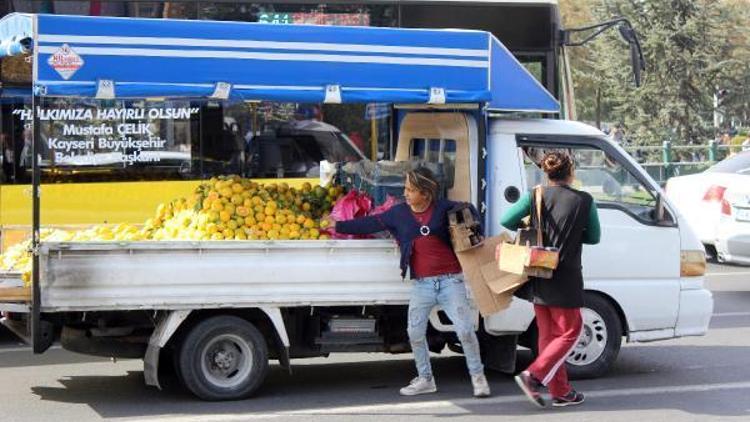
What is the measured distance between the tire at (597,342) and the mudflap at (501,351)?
0.43m

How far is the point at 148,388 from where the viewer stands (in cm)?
799

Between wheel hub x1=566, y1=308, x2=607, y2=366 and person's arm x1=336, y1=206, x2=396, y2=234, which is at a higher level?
person's arm x1=336, y1=206, x2=396, y2=234

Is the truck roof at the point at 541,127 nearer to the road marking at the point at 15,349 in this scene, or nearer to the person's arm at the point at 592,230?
the person's arm at the point at 592,230

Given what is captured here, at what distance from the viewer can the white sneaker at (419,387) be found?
301 inches

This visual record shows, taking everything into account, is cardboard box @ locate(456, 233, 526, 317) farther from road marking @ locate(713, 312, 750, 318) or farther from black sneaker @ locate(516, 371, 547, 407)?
road marking @ locate(713, 312, 750, 318)

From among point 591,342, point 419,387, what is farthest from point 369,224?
point 591,342

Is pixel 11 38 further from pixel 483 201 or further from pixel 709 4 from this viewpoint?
pixel 709 4

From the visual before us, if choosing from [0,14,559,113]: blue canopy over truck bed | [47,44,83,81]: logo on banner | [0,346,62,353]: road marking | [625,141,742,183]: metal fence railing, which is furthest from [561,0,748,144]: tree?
[47,44,83,81]: logo on banner

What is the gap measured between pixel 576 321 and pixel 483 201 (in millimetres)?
1143

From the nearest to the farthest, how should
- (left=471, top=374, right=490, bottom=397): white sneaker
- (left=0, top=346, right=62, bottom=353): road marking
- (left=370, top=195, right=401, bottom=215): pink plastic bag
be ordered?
1. (left=471, top=374, right=490, bottom=397): white sneaker
2. (left=370, top=195, right=401, bottom=215): pink plastic bag
3. (left=0, top=346, right=62, bottom=353): road marking

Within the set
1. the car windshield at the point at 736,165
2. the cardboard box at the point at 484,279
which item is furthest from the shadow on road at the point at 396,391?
the car windshield at the point at 736,165

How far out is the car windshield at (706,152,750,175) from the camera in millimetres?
14212

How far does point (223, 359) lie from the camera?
742 cm

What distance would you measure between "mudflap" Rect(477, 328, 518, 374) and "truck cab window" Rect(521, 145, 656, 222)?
3.79ft
